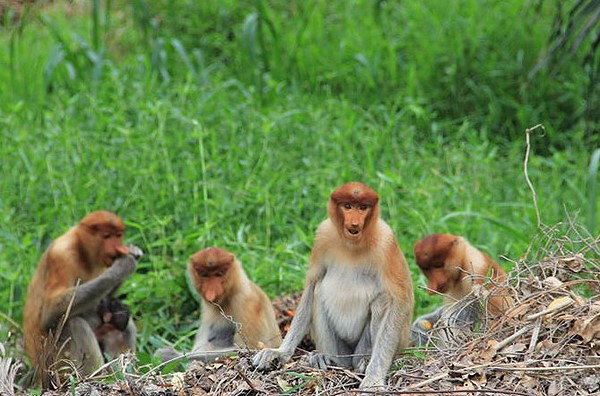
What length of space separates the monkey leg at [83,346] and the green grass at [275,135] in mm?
409

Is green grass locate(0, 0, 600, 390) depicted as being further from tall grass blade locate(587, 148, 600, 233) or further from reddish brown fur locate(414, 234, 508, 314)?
reddish brown fur locate(414, 234, 508, 314)

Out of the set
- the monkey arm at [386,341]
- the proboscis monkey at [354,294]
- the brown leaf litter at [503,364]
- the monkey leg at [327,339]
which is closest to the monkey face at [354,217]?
the proboscis monkey at [354,294]

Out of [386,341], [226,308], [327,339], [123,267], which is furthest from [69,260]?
[386,341]

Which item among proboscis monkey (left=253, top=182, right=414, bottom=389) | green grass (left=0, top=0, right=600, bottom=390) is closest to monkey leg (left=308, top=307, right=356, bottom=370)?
proboscis monkey (left=253, top=182, right=414, bottom=389)

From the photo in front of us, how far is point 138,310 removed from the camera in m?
7.48

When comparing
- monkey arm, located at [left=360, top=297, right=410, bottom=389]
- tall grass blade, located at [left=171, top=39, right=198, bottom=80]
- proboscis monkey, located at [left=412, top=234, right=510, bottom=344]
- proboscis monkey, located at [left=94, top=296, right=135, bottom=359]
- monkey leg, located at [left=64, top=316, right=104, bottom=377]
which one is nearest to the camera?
monkey arm, located at [left=360, top=297, right=410, bottom=389]

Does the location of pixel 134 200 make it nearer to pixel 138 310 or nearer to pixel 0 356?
pixel 138 310

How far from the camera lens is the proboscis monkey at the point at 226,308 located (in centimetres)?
612

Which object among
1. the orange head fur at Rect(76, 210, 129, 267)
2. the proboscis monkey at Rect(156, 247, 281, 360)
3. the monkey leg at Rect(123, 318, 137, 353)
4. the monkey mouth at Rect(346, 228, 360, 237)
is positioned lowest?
the monkey leg at Rect(123, 318, 137, 353)

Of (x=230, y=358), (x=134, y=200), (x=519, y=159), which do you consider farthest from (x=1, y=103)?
(x=230, y=358)

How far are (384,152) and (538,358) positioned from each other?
4629mm

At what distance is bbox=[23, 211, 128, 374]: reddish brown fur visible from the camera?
6727mm

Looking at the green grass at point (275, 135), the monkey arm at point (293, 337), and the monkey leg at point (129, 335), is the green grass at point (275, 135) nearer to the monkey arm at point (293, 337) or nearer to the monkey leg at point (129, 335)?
the monkey leg at point (129, 335)

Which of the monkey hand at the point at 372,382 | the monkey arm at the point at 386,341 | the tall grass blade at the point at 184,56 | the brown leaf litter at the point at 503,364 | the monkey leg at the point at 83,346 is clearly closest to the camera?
the brown leaf litter at the point at 503,364
